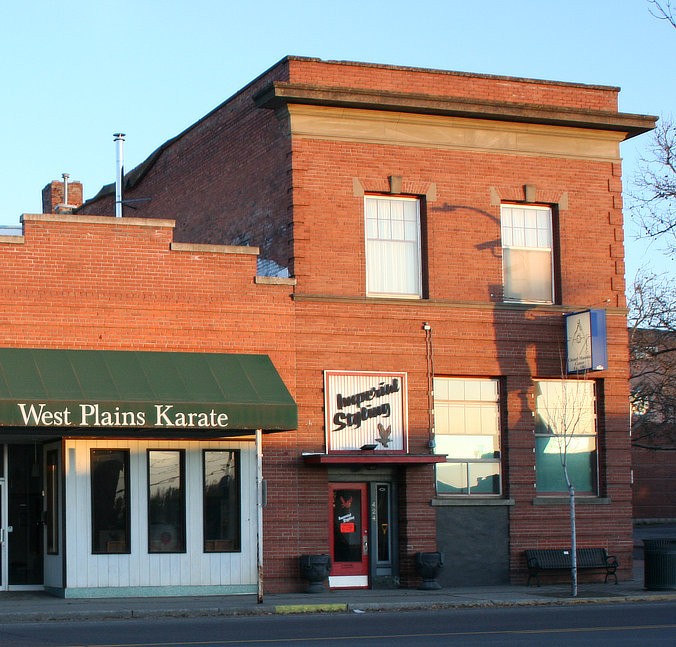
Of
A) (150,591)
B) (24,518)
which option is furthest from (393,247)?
(24,518)

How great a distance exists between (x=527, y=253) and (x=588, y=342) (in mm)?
2505

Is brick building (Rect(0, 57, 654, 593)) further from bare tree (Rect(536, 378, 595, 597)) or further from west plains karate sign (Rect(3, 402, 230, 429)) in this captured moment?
west plains karate sign (Rect(3, 402, 230, 429))

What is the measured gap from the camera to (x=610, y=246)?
27391 millimetres

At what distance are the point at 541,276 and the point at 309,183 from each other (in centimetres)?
578

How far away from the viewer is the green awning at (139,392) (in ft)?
67.8

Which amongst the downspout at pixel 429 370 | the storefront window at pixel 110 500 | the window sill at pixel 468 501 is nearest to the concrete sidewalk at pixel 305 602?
the storefront window at pixel 110 500

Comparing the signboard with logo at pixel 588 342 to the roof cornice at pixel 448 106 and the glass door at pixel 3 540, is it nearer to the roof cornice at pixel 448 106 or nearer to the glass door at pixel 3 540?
the roof cornice at pixel 448 106

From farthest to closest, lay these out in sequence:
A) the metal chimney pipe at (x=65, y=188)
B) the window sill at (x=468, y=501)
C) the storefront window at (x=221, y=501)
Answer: the metal chimney pipe at (x=65, y=188), the window sill at (x=468, y=501), the storefront window at (x=221, y=501)

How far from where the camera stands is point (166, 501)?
23.4 meters

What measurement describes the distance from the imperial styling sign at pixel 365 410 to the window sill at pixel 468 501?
1334 millimetres

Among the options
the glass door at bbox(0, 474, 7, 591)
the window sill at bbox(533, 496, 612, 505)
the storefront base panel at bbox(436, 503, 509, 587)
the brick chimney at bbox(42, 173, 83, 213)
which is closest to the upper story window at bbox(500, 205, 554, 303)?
the window sill at bbox(533, 496, 612, 505)

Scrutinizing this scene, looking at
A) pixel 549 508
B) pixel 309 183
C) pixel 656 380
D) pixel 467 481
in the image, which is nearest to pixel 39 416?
pixel 309 183

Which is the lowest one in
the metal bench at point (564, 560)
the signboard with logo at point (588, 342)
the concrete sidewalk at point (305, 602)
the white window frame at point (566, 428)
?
the concrete sidewalk at point (305, 602)

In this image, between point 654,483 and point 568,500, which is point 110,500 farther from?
point 654,483
